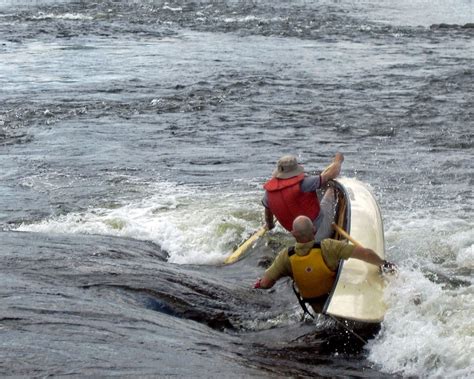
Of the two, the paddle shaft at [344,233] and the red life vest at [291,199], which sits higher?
the red life vest at [291,199]

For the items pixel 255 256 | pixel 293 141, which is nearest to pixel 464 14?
pixel 293 141

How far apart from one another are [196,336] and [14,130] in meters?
12.0

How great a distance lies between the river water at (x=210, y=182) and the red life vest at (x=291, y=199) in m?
0.90

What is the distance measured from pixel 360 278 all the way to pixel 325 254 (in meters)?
0.67

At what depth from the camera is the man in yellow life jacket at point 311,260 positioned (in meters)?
7.10

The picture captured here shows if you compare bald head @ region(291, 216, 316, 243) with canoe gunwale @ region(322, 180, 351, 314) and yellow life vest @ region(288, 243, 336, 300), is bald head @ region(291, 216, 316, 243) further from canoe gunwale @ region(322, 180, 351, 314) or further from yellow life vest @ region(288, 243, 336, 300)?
canoe gunwale @ region(322, 180, 351, 314)

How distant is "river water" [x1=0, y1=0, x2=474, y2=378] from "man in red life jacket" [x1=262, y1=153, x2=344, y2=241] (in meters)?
0.87

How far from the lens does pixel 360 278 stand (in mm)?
7664

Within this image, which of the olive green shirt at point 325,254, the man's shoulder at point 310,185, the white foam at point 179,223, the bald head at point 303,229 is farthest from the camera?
the white foam at point 179,223

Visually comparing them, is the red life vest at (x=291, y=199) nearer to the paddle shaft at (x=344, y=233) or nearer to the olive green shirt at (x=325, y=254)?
the paddle shaft at (x=344, y=233)

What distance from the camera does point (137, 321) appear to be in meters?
6.97

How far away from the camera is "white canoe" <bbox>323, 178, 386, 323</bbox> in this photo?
7.16 meters

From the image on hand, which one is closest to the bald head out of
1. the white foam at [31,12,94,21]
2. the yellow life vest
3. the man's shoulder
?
the yellow life vest

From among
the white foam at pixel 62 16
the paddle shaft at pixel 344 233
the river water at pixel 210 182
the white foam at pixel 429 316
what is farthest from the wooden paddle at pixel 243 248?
the white foam at pixel 62 16
